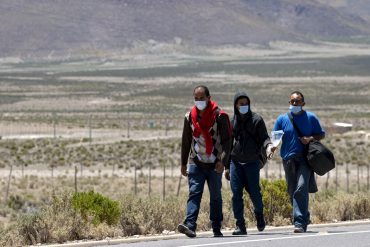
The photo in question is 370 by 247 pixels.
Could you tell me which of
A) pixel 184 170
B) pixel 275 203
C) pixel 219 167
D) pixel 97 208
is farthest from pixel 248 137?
pixel 97 208

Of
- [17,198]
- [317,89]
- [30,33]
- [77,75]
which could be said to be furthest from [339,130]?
[30,33]

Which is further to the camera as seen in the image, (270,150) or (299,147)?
(299,147)

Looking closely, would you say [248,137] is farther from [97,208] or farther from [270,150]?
[97,208]

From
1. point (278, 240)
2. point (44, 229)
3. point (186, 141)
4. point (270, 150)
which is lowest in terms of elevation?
point (278, 240)

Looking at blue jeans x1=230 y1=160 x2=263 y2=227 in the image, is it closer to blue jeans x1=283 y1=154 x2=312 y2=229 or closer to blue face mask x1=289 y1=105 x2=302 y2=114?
blue jeans x1=283 y1=154 x2=312 y2=229

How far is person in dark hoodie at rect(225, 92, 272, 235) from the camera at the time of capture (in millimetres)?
11859

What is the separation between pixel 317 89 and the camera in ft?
348

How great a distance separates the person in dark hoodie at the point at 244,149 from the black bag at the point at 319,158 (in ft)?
Result: 1.89

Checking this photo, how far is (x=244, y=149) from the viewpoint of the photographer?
11930 millimetres

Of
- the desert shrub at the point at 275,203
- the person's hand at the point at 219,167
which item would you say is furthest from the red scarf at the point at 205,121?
the desert shrub at the point at 275,203

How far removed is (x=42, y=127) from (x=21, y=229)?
167ft

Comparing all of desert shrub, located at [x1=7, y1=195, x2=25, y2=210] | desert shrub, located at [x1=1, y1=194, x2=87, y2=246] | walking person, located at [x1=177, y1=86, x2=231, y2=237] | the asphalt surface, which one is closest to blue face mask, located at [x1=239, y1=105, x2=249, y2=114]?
walking person, located at [x1=177, y1=86, x2=231, y2=237]

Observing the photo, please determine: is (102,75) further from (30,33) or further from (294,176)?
(294,176)

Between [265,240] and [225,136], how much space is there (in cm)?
119
